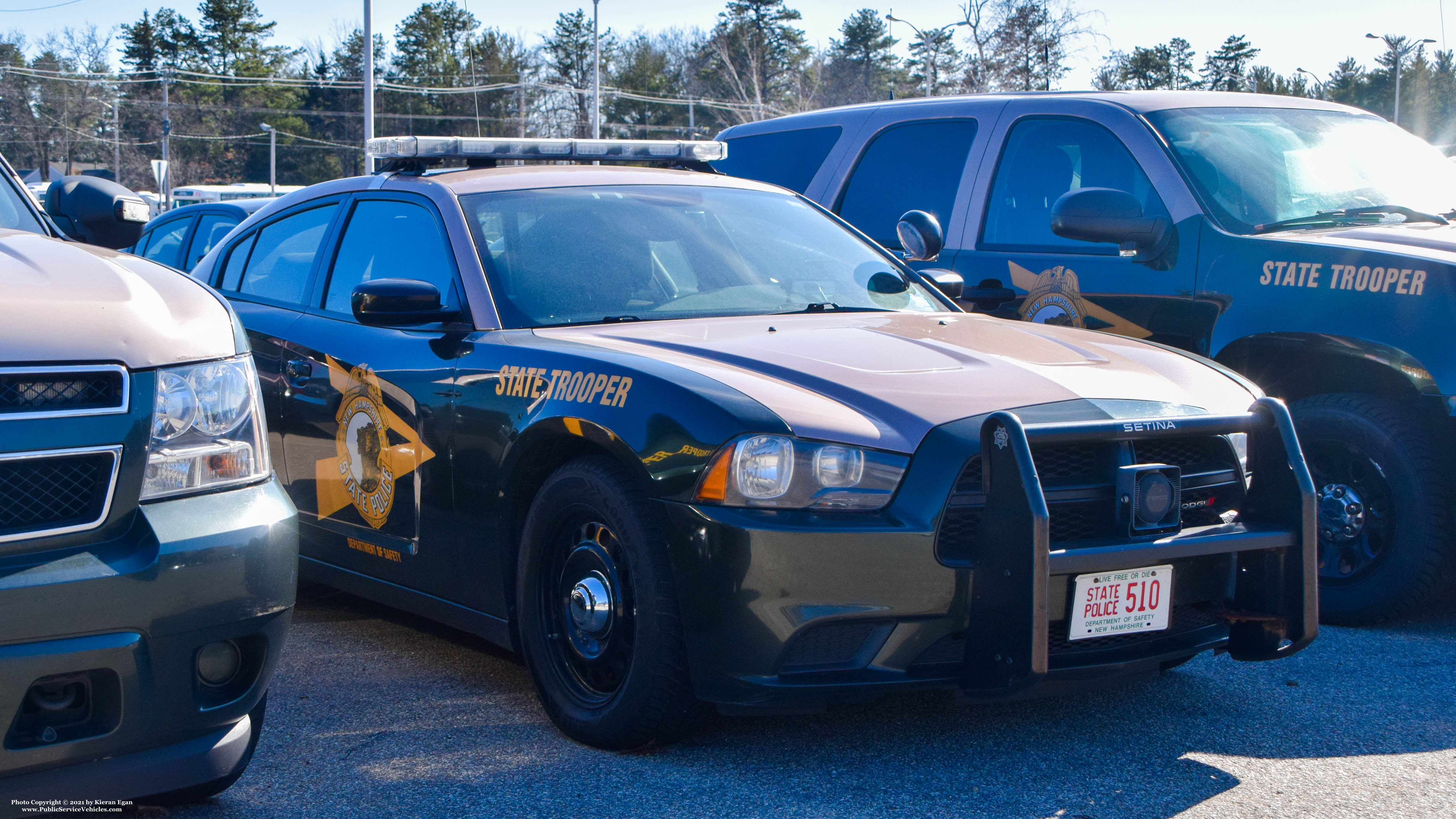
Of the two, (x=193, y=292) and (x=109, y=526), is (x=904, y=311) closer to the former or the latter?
(x=193, y=292)

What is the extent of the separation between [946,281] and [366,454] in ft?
7.02

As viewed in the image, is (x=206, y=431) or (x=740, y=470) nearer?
(x=206, y=431)

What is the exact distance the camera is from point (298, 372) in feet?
15.3

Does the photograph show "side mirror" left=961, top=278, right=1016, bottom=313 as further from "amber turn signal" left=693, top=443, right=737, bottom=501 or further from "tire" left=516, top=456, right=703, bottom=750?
"amber turn signal" left=693, top=443, right=737, bottom=501

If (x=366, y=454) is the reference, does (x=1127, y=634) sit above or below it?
below

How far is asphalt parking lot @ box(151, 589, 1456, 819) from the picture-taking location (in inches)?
125

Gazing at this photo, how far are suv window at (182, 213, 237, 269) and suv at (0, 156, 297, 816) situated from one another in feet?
28.3

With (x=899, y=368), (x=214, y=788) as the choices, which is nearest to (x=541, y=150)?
(x=899, y=368)

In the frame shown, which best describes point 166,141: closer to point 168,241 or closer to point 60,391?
point 168,241

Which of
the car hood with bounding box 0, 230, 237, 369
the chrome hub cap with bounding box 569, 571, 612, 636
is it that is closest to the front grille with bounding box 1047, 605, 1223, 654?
the chrome hub cap with bounding box 569, 571, 612, 636

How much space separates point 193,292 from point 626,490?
1.08 metres

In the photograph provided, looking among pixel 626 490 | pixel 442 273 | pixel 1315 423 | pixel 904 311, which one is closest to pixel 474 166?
pixel 442 273

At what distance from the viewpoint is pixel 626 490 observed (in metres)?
3.35
